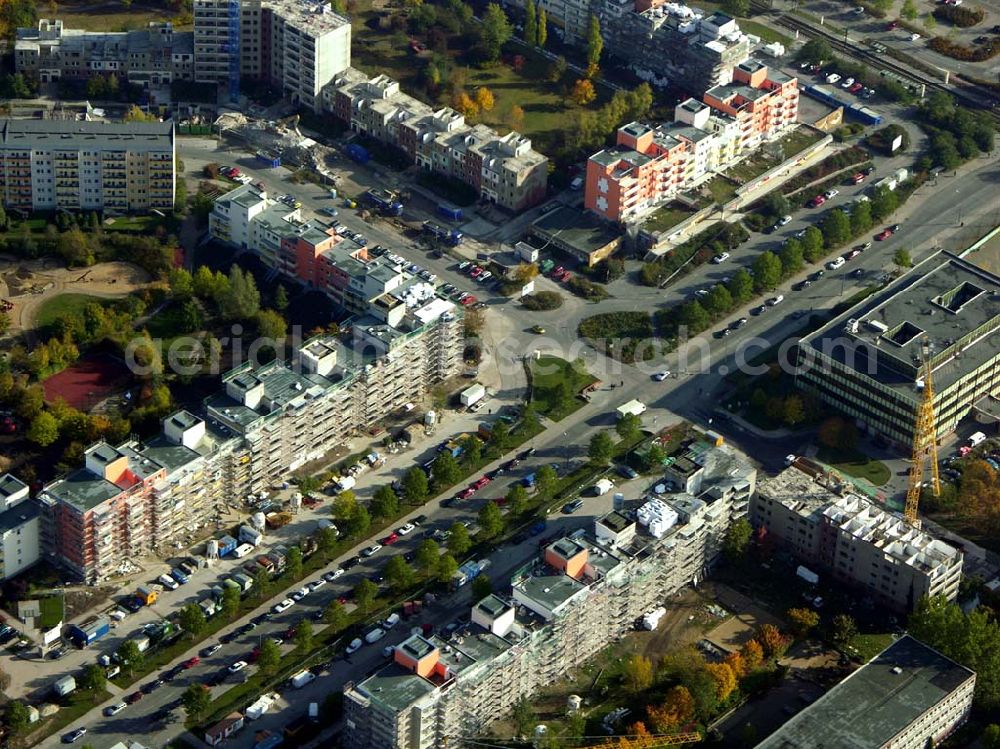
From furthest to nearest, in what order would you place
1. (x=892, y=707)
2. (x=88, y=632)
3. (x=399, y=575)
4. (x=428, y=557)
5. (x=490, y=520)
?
1. (x=490, y=520)
2. (x=428, y=557)
3. (x=399, y=575)
4. (x=88, y=632)
5. (x=892, y=707)

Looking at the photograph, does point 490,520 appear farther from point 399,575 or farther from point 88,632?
point 88,632

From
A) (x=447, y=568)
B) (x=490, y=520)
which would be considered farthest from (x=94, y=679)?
(x=490, y=520)

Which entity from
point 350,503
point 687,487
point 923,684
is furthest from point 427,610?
point 923,684

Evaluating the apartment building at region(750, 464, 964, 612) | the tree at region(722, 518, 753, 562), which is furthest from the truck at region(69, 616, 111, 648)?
the apartment building at region(750, 464, 964, 612)

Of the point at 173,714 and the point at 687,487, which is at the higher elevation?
the point at 687,487

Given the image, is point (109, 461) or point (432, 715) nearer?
point (432, 715)

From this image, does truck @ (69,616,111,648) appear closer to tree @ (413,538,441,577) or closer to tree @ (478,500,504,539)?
tree @ (413,538,441,577)

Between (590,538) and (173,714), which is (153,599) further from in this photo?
(590,538)
